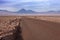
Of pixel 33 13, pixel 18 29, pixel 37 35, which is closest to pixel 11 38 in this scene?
pixel 18 29

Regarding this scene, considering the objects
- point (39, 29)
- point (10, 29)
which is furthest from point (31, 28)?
point (10, 29)

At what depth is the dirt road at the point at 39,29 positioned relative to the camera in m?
1.56

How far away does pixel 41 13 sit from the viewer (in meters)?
1.91

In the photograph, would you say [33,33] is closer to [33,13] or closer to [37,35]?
[37,35]

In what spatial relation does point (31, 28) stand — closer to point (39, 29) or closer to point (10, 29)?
point (39, 29)

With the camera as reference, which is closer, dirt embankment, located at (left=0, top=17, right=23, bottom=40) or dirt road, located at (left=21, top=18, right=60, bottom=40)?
dirt road, located at (left=21, top=18, right=60, bottom=40)

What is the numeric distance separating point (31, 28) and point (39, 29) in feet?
0.38

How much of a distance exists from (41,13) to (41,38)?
14.9 inches

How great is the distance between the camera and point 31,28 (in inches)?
70.2

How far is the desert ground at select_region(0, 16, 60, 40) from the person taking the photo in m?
1.58

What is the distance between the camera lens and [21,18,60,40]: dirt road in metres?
1.56

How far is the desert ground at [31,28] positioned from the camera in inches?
62.2

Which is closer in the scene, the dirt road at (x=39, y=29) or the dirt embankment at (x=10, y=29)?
the dirt road at (x=39, y=29)

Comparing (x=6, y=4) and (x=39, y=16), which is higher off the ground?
(x=6, y=4)
